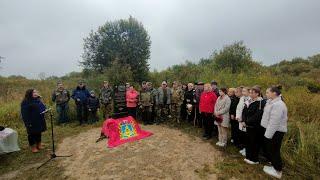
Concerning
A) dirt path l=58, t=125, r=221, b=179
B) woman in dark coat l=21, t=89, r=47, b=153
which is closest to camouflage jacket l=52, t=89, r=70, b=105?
dirt path l=58, t=125, r=221, b=179

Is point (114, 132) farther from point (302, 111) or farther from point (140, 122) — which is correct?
point (302, 111)

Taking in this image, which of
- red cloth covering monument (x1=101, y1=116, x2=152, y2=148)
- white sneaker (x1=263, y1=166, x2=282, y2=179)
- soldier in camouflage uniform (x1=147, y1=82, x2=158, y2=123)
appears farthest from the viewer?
soldier in camouflage uniform (x1=147, y1=82, x2=158, y2=123)

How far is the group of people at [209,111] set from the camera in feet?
16.5

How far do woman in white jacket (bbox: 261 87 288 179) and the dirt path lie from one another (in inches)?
46.3

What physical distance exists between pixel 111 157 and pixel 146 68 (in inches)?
515

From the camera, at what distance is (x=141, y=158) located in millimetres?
6113

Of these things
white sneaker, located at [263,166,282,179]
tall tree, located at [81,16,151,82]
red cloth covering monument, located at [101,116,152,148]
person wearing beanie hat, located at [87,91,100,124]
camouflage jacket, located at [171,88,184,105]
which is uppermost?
tall tree, located at [81,16,151,82]

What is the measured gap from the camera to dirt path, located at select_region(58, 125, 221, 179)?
533 cm

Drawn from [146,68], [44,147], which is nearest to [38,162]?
[44,147]

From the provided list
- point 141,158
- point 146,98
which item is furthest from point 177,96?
point 141,158

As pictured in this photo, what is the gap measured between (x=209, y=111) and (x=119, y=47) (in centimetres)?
1273

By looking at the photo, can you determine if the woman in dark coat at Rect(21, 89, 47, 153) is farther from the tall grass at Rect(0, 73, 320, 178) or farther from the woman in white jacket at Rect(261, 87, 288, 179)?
the woman in white jacket at Rect(261, 87, 288, 179)

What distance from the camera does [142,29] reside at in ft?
64.8

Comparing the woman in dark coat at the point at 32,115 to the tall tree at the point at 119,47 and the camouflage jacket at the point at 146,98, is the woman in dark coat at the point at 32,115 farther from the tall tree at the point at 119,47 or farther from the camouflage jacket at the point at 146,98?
the tall tree at the point at 119,47
